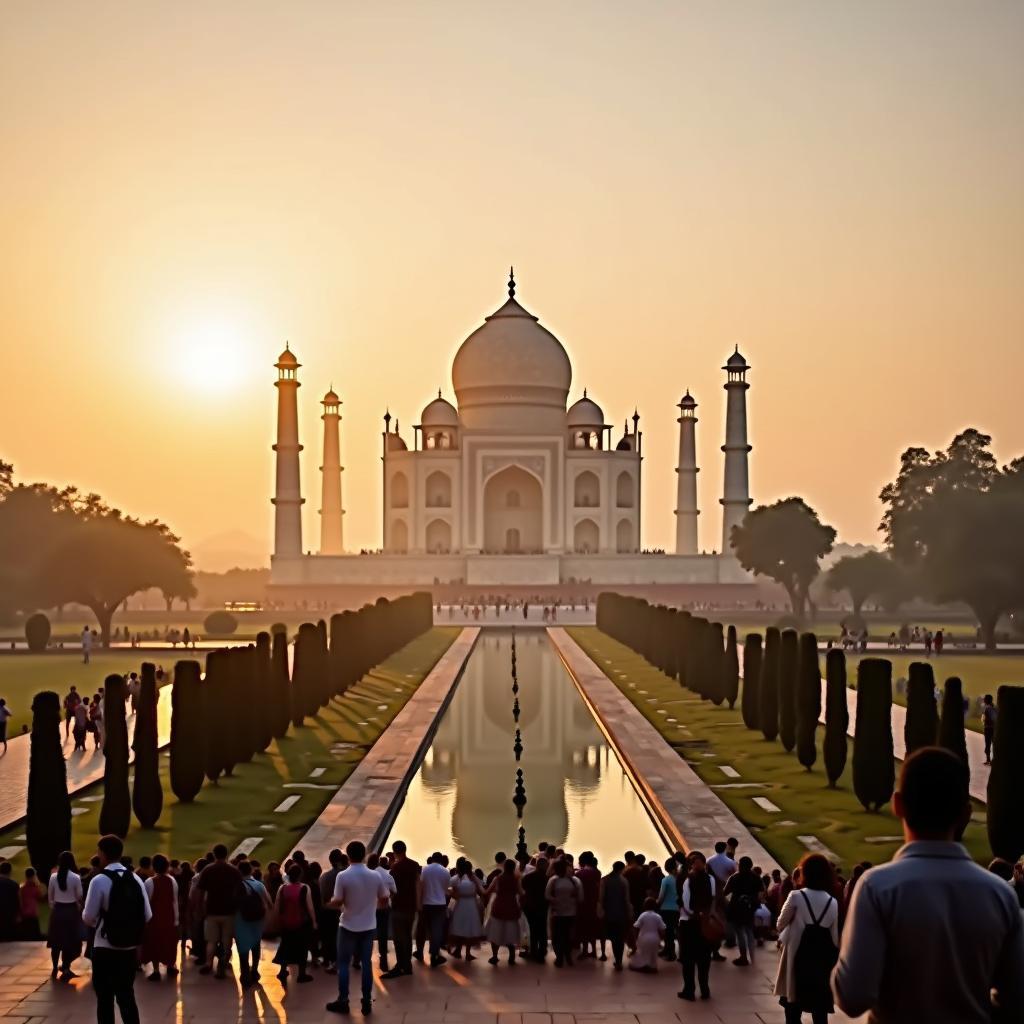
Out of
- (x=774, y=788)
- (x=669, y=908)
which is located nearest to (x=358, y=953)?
(x=669, y=908)

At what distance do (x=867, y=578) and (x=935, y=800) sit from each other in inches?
1761

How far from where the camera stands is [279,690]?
63.1 feet

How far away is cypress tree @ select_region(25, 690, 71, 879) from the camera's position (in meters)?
10.9

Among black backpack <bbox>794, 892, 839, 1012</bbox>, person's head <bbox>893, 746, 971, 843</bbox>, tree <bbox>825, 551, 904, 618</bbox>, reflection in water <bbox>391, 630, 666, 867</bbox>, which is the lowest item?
reflection in water <bbox>391, 630, 666, 867</bbox>

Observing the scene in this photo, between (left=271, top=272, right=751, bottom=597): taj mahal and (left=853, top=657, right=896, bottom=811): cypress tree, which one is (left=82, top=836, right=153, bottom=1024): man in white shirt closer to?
(left=853, top=657, right=896, bottom=811): cypress tree

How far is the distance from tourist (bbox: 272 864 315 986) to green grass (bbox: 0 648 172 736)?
514 inches

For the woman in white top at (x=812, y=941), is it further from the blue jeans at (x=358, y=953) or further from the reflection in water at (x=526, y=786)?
the reflection in water at (x=526, y=786)

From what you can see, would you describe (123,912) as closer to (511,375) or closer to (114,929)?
(114,929)

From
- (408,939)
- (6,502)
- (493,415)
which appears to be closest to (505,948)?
(408,939)

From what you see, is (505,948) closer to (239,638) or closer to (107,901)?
(107,901)

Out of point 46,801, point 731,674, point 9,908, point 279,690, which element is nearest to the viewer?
point 9,908

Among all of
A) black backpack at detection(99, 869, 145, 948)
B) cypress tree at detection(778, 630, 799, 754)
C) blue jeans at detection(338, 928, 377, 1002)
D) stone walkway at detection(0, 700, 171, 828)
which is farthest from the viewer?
cypress tree at detection(778, 630, 799, 754)

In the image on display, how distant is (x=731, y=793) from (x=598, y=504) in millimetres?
48746

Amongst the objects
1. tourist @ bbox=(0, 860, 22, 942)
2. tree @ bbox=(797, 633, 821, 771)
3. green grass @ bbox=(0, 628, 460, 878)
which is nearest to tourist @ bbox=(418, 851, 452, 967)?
tourist @ bbox=(0, 860, 22, 942)
